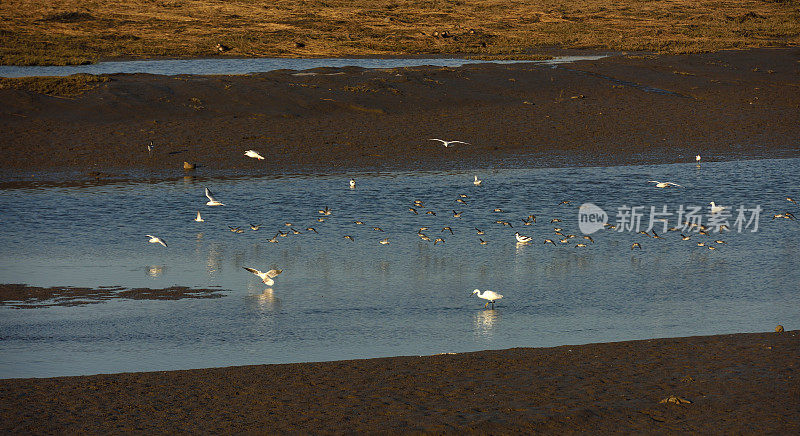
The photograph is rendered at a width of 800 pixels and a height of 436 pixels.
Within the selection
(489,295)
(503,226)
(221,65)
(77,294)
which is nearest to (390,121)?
(503,226)

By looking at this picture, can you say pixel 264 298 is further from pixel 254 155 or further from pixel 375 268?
pixel 254 155

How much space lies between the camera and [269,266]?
1570 cm

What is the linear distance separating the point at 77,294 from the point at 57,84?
54.4ft

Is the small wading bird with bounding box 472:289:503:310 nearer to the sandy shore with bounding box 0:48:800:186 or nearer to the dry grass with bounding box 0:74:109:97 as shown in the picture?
the sandy shore with bounding box 0:48:800:186

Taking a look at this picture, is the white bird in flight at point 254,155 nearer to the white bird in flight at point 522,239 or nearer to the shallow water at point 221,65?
the white bird in flight at point 522,239

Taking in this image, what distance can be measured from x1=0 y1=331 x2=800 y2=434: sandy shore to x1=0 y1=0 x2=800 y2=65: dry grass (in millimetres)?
30795

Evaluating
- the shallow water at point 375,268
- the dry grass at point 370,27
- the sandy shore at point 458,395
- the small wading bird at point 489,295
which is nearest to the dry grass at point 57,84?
the shallow water at point 375,268

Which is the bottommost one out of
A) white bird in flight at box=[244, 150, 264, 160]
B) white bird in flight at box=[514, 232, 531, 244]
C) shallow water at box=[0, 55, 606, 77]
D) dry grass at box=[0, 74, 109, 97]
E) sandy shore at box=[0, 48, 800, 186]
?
white bird in flight at box=[514, 232, 531, 244]

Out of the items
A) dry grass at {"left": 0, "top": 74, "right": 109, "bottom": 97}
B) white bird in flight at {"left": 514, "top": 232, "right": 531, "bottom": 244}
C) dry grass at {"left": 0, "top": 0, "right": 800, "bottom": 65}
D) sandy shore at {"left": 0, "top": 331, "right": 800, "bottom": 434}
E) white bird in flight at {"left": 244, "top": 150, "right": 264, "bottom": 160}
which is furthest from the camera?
dry grass at {"left": 0, "top": 0, "right": 800, "bottom": 65}

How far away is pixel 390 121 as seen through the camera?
2742cm

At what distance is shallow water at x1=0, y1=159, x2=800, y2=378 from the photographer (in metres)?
11.5

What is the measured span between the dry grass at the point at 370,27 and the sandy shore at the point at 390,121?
9.83 m

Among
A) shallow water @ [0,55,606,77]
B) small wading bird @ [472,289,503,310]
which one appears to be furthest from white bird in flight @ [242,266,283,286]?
shallow water @ [0,55,606,77]

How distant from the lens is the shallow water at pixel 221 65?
114 feet
